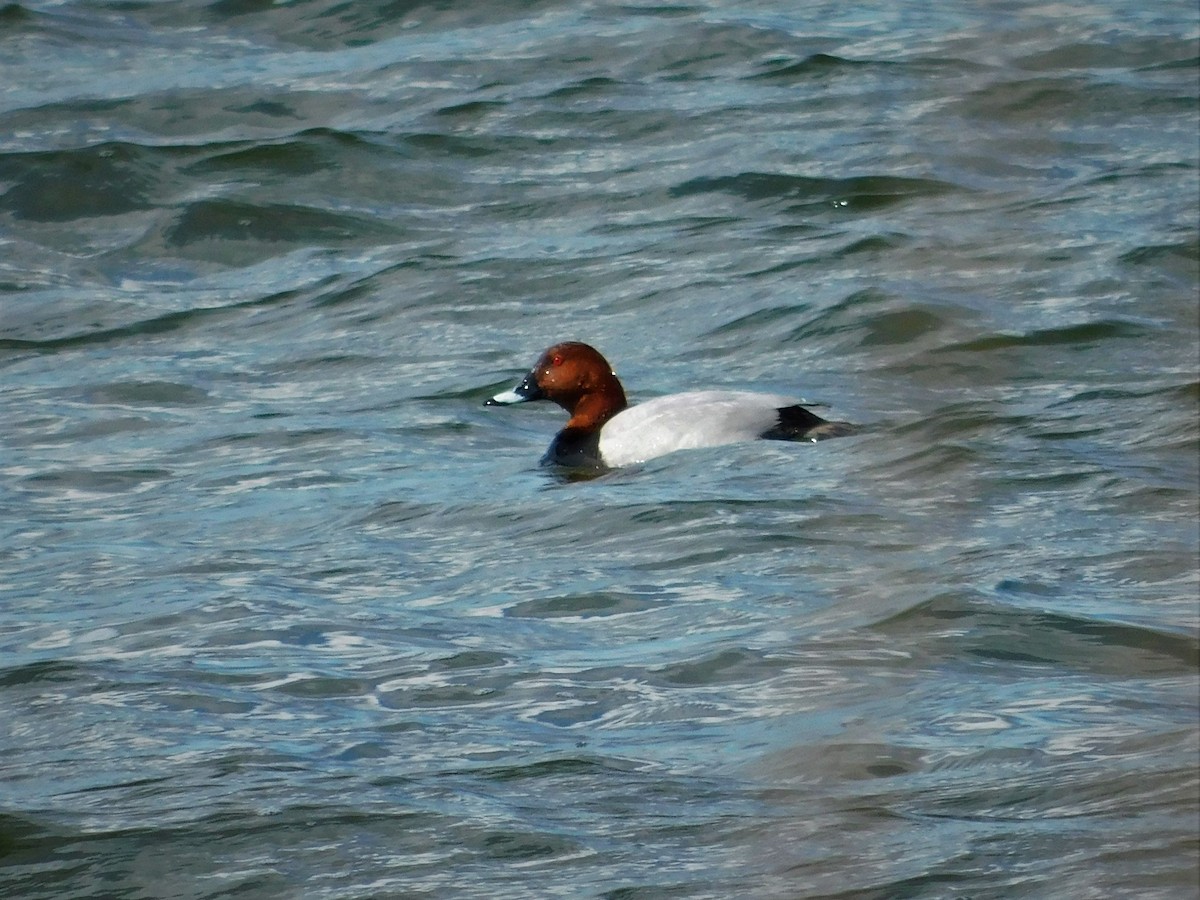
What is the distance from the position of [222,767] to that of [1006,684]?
65.3 inches

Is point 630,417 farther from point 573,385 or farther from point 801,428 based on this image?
point 801,428

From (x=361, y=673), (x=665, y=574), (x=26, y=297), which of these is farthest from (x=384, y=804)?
(x=26, y=297)

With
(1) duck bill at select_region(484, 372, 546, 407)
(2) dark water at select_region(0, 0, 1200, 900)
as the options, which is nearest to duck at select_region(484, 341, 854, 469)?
(1) duck bill at select_region(484, 372, 546, 407)

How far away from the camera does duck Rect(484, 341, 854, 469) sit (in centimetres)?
775

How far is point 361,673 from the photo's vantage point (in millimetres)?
5008

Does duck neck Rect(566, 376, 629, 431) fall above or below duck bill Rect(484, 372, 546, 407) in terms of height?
below

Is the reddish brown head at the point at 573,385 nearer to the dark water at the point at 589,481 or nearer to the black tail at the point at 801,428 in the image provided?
the dark water at the point at 589,481

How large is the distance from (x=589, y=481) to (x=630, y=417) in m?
0.81

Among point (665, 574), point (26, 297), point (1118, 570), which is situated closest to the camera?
point (1118, 570)

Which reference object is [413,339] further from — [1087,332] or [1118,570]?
[1118,570]

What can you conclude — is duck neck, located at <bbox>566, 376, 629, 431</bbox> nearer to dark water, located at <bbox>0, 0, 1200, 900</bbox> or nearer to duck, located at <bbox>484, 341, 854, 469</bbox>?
duck, located at <bbox>484, 341, 854, 469</bbox>

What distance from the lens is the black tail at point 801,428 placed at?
7.75m

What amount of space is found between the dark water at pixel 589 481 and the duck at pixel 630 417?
0.13m

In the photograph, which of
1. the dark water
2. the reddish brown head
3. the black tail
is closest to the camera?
the dark water
